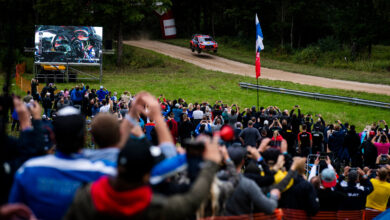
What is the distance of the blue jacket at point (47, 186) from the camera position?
3.43 meters

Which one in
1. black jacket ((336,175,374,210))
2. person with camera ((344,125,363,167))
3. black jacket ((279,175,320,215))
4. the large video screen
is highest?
the large video screen

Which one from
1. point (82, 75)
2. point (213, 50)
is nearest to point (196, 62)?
point (213, 50)

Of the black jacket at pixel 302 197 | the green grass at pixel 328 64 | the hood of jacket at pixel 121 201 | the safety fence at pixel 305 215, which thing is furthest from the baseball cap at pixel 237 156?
the green grass at pixel 328 64

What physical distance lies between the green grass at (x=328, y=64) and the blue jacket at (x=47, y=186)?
33241 mm

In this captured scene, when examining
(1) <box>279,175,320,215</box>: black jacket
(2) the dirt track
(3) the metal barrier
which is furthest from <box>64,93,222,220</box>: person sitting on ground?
(2) the dirt track

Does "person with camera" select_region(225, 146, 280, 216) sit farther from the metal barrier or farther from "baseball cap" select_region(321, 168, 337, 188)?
the metal barrier

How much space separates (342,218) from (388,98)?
881 inches

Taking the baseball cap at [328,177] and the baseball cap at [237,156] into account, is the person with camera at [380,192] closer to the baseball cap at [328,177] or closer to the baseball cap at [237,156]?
the baseball cap at [328,177]

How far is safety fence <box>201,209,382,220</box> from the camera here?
5355 mm

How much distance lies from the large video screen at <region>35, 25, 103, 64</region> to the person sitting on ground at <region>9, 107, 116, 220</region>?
31.2 metres

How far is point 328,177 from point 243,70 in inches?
1267

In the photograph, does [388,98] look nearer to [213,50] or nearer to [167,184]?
[213,50]

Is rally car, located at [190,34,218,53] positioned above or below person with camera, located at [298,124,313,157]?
above

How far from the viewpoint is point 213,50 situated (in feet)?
144
